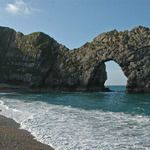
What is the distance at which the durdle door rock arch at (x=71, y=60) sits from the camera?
326 ft

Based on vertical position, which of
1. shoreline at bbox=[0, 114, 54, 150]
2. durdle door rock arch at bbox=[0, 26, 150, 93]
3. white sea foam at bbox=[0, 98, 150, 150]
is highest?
durdle door rock arch at bbox=[0, 26, 150, 93]

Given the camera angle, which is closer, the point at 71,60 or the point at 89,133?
the point at 89,133

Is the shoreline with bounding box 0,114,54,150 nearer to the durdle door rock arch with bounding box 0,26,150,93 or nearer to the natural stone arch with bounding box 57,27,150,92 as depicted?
the natural stone arch with bounding box 57,27,150,92

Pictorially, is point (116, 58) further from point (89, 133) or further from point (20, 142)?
point (20, 142)

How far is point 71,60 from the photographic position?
11406 cm

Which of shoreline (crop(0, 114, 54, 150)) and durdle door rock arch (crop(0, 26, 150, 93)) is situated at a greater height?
durdle door rock arch (crop(0, 26, 150, 93))

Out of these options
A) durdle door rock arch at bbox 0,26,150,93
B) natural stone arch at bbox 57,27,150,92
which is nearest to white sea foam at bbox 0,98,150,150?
natural stone arch at bbox 57,27,150,92

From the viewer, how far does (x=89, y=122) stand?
1058 inches

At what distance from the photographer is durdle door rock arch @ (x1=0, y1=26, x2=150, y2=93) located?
99312mm

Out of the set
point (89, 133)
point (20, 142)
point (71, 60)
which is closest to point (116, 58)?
point (71, 60)

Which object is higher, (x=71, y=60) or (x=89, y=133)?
(x=71, y=60)

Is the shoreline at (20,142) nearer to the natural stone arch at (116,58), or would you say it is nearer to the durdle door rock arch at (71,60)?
the natural stone arch at (116,58)

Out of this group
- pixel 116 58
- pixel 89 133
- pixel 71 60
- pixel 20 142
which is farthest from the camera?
pixel 71 60

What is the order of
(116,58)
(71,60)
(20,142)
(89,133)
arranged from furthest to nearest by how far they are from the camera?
(71,60) → (116,58) → (89,133) → (20,142)
